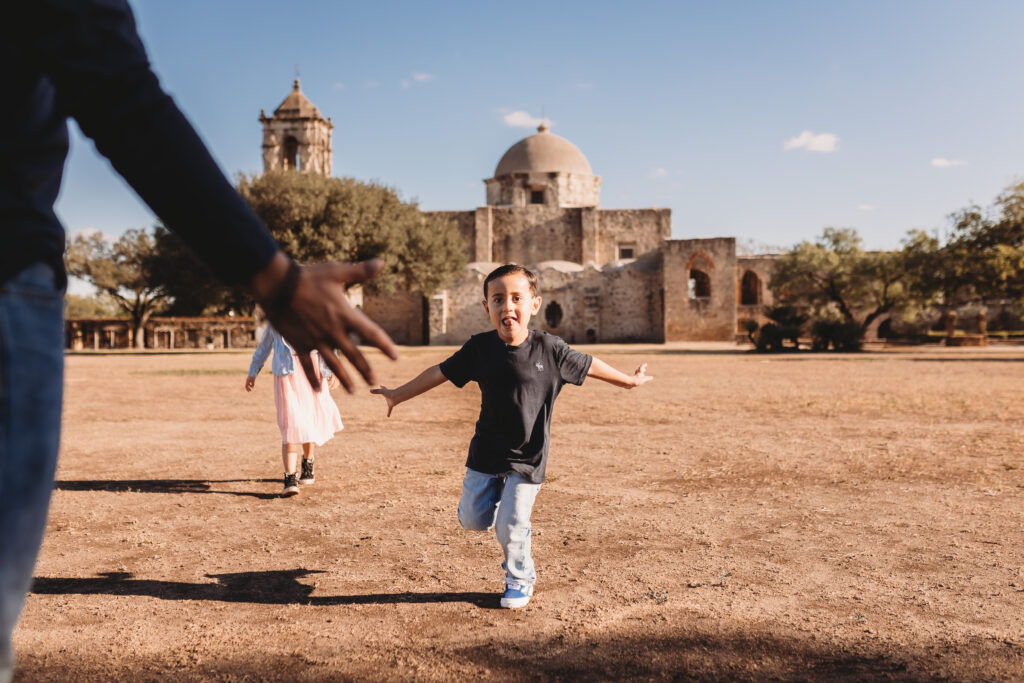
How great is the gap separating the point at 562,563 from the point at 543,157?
45.3 metres

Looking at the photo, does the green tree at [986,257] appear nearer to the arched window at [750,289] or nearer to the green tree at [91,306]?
the arched window at [750,289]

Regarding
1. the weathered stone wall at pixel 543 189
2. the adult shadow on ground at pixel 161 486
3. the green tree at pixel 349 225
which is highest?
the weathered stone wall at pixel 543 189

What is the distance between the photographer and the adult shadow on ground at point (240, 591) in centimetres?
322

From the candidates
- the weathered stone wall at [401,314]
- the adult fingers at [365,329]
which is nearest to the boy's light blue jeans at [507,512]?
the adult fingers at [365,329]

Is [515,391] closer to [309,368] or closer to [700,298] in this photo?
[309,368]

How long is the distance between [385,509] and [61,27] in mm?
4078

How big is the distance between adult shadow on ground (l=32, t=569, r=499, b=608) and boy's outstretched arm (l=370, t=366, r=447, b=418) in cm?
78

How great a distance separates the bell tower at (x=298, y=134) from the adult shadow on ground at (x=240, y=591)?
41.9 m

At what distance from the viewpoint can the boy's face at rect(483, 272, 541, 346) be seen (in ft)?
10.5

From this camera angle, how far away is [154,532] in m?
4.30

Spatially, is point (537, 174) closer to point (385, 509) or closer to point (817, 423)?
point (817, 423)

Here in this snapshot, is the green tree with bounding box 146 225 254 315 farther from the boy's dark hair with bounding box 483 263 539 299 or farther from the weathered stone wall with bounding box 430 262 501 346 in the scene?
the boy's dark hair with bounding box 483 263 539 299

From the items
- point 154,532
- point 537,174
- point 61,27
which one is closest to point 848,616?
point 61,27

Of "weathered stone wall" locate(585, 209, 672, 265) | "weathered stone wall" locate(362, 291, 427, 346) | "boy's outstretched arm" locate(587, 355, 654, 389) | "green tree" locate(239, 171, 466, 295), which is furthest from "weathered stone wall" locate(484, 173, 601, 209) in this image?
"boy's outstretched arm" locate(587, 355, 654, 389)
